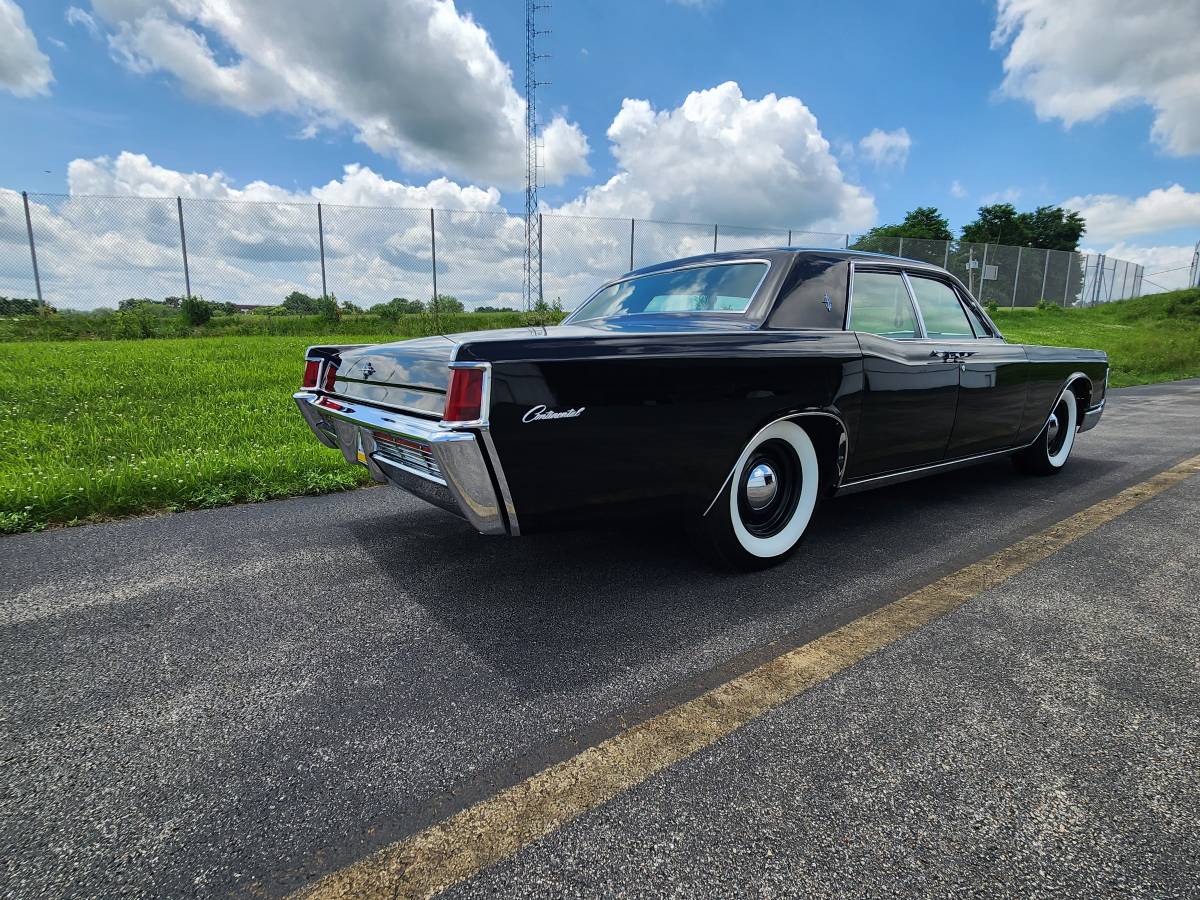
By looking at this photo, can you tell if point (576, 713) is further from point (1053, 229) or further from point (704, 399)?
point (1053, 229)

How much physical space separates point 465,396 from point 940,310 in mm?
3130

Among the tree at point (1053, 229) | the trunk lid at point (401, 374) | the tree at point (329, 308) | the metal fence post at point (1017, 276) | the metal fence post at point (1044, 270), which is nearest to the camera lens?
the trunk lid at point (401, 374)

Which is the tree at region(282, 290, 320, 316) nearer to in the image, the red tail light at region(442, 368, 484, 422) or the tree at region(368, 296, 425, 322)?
the tree at region(368, 296, 425, 322)

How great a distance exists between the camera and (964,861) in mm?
1333

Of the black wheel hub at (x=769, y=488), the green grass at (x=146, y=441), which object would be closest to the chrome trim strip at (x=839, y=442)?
the black wheel hub at (x=769, y=488)

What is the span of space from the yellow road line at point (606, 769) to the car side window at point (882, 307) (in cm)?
136

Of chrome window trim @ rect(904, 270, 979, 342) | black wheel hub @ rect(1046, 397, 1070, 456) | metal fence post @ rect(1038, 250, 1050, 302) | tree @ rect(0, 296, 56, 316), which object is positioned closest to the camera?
chrome window trim @ rect(904, 270, 979, 342)

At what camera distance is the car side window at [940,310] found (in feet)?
11.9

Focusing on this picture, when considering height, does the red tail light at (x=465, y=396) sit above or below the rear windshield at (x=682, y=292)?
below

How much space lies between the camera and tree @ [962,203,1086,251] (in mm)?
58875

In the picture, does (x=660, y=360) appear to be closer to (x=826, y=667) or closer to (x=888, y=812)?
(x=826, y=667)

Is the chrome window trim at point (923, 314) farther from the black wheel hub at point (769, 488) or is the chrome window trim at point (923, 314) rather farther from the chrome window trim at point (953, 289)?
the black wheel hub at point (769, 488)

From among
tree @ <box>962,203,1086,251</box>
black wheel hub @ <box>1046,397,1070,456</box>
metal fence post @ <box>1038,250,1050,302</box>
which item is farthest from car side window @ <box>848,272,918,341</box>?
tree @ <box>962,203,1086,251</box>

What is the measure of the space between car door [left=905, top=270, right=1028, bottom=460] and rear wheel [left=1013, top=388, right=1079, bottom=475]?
2.05 ft
